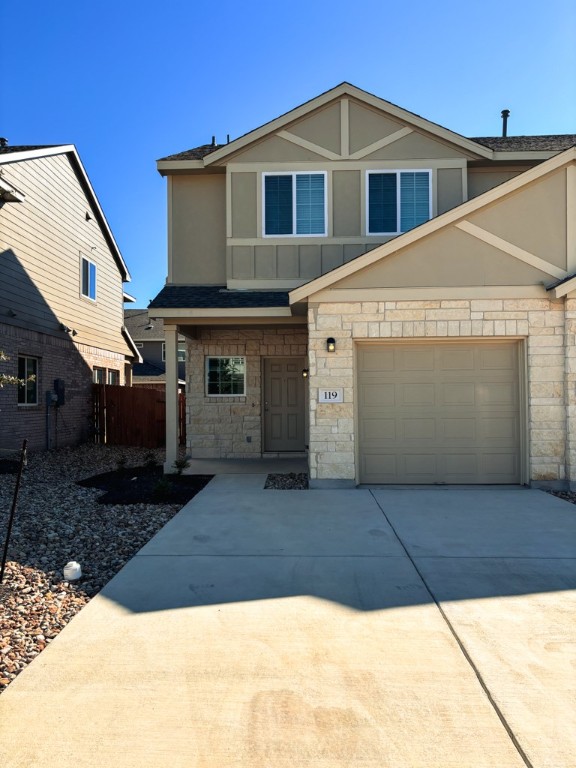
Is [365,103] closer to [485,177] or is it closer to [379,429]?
[485,177]

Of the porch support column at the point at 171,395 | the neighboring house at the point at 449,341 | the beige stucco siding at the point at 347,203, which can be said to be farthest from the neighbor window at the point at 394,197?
the porch support column at the point at 171,395

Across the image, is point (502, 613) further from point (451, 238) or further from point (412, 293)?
point (451, 238)

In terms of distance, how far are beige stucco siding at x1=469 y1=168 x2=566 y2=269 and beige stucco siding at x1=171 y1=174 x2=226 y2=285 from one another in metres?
5.25

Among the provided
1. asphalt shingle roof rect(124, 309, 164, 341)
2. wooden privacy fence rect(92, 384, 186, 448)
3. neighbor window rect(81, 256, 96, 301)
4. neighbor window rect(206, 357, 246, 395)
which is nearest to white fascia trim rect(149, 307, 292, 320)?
neighbor window rect(206, 357, 246, 395)

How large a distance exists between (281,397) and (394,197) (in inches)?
189

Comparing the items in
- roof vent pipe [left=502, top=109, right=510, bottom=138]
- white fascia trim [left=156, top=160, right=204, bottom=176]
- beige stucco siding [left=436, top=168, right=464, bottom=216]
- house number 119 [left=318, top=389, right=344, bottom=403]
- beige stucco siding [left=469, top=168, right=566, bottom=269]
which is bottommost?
house number 119 [left=318, top=389, right=344, bottom=403]

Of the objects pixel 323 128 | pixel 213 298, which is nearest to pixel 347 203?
pixel 323 128

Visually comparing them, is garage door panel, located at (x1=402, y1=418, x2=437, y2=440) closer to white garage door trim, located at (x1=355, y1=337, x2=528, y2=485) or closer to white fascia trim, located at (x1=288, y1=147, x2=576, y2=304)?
white garage door trim, located at (x1=355, y1=337, x2=528, y2=485)

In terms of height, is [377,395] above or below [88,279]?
below

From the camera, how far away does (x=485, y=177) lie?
420 inches

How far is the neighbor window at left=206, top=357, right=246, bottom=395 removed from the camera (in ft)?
36.9

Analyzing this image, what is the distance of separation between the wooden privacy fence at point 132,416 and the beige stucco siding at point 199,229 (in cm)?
436

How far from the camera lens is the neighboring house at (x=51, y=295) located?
1128 centimetres

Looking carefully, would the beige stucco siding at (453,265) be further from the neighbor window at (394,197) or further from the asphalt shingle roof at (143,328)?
the asphalt shingle roof at (143,328)
